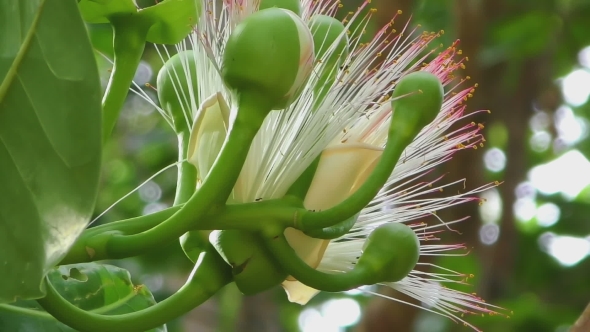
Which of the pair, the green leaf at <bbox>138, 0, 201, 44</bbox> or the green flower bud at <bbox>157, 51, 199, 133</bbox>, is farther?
the green flower bud at <bbox>157, 51, 199, 133</bbox>

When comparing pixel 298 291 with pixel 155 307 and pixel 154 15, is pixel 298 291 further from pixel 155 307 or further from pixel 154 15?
pixel 154 15

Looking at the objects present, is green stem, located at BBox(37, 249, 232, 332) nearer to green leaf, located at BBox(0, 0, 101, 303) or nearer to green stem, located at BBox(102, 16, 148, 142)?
green leaf, located at BBox(0, 0, 101, 303)

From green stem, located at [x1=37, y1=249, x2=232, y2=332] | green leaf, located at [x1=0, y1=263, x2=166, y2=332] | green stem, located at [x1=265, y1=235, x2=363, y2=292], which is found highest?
green stem, located at [x1=265, y1=235, x2=363, y2=292]

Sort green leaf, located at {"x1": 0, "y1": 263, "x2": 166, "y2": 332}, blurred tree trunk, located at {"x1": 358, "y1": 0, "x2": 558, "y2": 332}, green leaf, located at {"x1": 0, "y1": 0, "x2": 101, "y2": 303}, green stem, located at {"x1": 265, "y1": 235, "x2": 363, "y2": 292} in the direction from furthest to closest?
blurred tree trunk, located at {"x1": 358, "y1": 0, "x2": 558, "y2": 332}
green leaf, located at {"x1": 0, "y1": 263, "x2": 166, "y2": 332}
green stem, located at {"x1": 265, "y1": 235, "x2": 363, "y2": 292}
green leaf, located at {"x1": 0, "y1": 0, "x2": 101, "y2": 303}

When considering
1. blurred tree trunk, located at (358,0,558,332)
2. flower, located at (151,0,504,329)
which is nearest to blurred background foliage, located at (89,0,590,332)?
blurred tree trunk, located at (358,0,558,332)

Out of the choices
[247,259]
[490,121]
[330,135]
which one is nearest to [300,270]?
[247,259]

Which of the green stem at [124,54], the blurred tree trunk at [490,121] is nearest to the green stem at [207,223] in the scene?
the green stem at [124,54]

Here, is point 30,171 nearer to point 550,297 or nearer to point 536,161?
point 550,297
